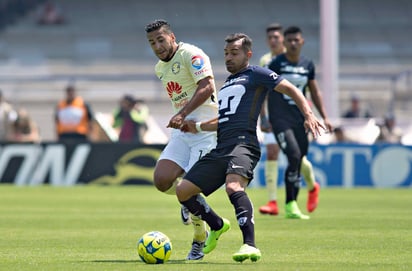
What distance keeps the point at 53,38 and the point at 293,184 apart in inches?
1054

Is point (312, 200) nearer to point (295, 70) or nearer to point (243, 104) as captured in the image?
point (295, 70)

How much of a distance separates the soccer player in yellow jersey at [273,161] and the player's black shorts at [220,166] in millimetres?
5500

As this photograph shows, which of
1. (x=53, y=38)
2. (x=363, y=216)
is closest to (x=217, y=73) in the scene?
(x=53, y=38)

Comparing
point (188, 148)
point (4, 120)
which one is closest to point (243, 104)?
point (188, 148)

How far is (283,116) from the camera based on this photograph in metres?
13.8

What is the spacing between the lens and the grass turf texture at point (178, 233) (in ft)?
27.8

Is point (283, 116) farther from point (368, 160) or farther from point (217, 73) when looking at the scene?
point (217, 73)

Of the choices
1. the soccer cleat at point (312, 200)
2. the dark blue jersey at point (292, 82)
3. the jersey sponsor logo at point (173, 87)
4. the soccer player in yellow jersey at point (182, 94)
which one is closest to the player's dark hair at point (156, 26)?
the soccer player in yellow jersey at point (182, 94)

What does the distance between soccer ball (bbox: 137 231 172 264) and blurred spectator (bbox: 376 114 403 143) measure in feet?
55.6

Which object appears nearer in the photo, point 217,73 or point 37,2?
point 217,73

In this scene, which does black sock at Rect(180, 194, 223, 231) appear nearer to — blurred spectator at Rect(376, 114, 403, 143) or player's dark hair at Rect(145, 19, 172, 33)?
player's dark hair at Rect(145, 19, 172, 33)

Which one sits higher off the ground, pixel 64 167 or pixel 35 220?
pixel 35 220

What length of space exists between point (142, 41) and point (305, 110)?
100 feet

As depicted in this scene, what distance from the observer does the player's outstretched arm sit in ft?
27.7
